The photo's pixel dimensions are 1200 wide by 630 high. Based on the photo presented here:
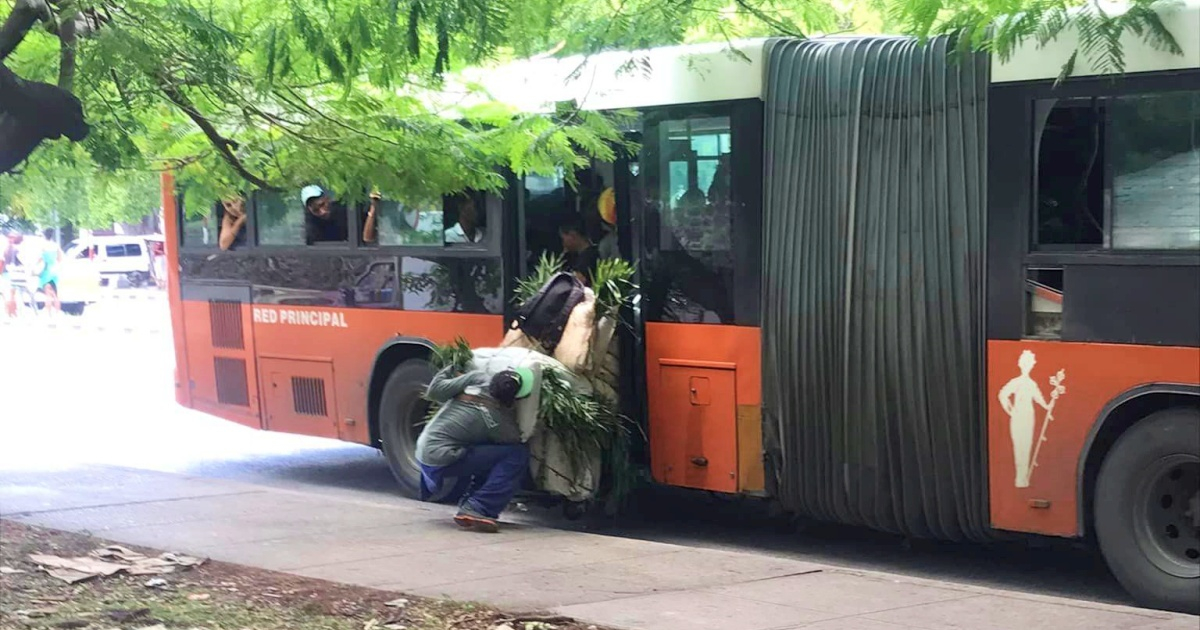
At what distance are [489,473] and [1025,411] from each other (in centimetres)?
332

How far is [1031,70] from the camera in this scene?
742cm

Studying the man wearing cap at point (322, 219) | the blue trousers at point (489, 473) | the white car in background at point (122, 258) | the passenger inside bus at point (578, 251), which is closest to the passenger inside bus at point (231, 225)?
the man wearing cap at point (322, 219)

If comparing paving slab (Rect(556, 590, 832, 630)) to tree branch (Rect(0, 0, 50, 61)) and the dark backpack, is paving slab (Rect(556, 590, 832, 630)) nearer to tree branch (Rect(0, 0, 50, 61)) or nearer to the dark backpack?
the dark backpack

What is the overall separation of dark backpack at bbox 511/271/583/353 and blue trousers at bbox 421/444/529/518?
0.73 meters

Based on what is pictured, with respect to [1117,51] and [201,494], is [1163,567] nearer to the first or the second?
[1117,51]

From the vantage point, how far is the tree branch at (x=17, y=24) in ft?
20.4

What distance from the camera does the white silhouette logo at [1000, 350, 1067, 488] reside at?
24.3ft

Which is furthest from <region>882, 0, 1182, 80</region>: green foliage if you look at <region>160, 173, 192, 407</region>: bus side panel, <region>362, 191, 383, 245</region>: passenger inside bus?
<region>160, 173, 192, 407</region>: bus side panel

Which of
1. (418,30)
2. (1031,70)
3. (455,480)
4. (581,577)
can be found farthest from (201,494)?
(1031,70)

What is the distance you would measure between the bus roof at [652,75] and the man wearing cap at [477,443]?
5.94ft

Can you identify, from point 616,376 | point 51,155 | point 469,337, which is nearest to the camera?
point 51,155

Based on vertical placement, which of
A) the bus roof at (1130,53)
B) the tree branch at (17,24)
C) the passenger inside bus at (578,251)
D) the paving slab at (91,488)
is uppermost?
the tree branch at (17,24)

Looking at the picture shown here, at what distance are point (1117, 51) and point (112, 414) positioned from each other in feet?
44.8

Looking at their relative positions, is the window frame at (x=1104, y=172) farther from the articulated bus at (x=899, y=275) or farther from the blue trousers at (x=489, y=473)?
the blue trousers at (x=489, y=473)
